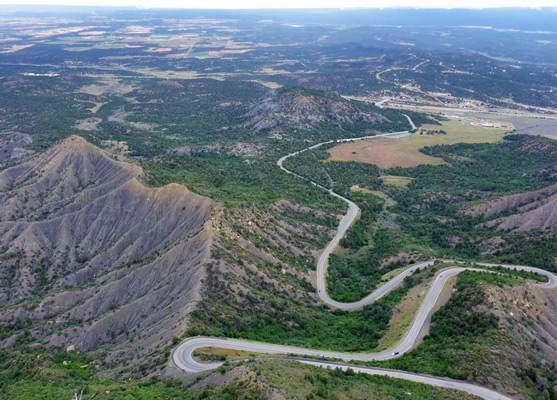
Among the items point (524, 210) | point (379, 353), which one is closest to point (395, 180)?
point (524, 210)

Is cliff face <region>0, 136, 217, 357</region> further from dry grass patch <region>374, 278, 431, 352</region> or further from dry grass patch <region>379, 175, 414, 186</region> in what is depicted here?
dry grass patch <region>379, 175, 414, 186</region>

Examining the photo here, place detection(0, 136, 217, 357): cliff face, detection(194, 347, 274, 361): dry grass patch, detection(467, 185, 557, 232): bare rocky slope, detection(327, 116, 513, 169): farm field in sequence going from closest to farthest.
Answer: detection(194, 347, 274, 361): dry grass patch, detection(0, 136, 217, 357): cliff face, detection(467, 185, 557, 232): bare rocky slope, detection(327, 116, 513, 169): farm field

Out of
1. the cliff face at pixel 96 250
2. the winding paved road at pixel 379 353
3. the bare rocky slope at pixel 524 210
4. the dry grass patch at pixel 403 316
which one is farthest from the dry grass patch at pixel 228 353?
the bare rocky slope at pixel 524 210

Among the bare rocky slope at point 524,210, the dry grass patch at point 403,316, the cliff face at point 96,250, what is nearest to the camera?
the dry grass patch at point 403,316

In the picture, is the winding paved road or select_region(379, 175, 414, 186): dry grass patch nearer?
the winding paved road

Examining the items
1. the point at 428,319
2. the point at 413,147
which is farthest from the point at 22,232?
the point at 413,147

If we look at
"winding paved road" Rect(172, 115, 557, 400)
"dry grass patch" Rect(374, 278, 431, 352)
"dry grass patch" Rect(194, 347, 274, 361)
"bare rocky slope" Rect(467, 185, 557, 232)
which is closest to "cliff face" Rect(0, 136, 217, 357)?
"dry grass patch" Rect(194, 347, 274, 361)

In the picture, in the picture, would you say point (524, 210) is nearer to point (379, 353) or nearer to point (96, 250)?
point (379, 353)

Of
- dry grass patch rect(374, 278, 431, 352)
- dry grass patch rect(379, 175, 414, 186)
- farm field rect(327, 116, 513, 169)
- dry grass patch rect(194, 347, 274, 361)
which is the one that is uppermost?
dry grass patch rect(194, 347, 274, 361)

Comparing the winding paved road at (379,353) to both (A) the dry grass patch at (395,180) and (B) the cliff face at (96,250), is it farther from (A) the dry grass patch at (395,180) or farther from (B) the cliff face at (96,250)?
(A) the dry grass patch at (395,180)
